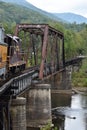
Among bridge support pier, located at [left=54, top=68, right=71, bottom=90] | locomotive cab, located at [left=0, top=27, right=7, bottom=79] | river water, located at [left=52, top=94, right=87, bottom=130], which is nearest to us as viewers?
locomotive cab, located at [left=0, top=27, right=7, bottom=79]

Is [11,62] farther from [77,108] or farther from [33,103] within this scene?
[77,108]

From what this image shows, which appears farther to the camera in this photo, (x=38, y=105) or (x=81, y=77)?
(x=81, y=77)

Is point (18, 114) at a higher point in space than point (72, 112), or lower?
higher

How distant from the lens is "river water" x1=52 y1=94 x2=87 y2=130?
48453 mm

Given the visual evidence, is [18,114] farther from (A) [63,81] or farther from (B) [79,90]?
(B) [79,90]

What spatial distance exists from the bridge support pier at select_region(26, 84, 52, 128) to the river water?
3090 millimetres

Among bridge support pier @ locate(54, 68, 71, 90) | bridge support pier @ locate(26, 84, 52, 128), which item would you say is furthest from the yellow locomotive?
bridge support pier @ locate(54, 68, 71, 90)

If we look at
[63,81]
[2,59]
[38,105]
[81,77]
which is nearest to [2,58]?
[2,59]

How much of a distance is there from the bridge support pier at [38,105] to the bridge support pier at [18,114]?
14.4 m

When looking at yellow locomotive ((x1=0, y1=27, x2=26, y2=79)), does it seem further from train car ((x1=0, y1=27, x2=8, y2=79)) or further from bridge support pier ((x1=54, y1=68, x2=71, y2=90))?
bridge support pier ((x1=54, y1=68, x2=71, y2=90))

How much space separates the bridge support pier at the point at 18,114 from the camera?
30195 mm

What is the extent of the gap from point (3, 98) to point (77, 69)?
9069 centimetres

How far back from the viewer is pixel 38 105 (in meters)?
45.9

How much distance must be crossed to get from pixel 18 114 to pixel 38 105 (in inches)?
611
